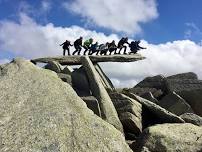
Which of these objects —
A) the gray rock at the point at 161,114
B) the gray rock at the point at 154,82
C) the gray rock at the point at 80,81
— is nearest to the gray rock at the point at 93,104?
the gray rock at the point at 161,114

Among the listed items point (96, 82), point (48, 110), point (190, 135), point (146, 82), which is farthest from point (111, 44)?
point (48, 110)

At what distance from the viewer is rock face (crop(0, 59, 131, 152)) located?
1288cm

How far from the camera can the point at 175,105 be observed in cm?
2917

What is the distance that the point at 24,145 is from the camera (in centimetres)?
1262

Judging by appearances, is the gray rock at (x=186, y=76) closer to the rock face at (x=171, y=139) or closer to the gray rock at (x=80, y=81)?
the gray rock at (x=80, y=81)

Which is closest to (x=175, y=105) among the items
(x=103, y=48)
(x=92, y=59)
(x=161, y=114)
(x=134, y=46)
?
(x=161, y=114)

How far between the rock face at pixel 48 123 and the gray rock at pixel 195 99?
56.6ft

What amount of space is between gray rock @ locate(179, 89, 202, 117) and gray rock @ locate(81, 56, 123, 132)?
9.63m

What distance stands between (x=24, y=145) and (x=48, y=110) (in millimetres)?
1983

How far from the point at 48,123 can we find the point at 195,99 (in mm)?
20698

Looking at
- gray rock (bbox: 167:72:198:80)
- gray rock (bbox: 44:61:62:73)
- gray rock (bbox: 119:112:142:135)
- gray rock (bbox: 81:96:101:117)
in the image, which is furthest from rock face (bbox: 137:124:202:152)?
gray rock (bbox: 167:72:198:80)

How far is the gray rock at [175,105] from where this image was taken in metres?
28.7

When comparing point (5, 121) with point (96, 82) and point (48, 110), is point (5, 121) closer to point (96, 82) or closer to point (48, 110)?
point (48, 110)

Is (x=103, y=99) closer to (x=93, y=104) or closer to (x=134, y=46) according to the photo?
(x=93, y=104)
